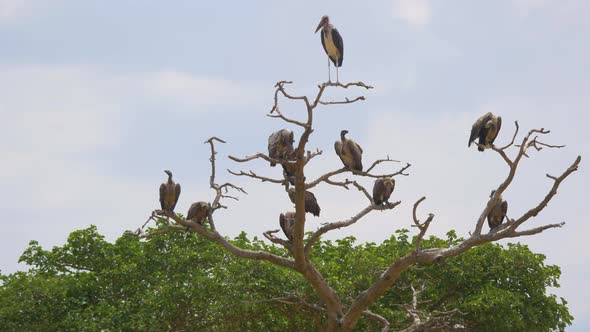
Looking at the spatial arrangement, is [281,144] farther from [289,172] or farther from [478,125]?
[478,125]

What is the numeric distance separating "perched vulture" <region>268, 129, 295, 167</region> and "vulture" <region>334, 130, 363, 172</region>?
899mm

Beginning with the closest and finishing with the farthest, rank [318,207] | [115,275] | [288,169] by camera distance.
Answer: [288,169]
[318,207]
[115,275]

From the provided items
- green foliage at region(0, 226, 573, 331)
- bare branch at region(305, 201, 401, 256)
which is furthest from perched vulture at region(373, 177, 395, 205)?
green foliage at region(0, 226, 573, 331)

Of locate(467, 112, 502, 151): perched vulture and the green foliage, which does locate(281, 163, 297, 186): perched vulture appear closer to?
locate(467, 112, 502, 151): perched vulture

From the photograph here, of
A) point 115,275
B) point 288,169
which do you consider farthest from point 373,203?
point 115,275

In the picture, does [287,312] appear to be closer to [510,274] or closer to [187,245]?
[187,245]

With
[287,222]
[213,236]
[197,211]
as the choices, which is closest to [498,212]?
[287,222]

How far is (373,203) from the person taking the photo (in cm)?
1283

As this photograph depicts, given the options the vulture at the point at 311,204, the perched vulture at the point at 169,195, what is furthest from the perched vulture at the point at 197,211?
the vulture at the point at 311,204

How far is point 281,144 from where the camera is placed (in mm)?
13203

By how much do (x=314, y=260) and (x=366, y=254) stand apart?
1151mm

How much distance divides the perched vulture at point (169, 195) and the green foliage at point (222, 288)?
17.1ft

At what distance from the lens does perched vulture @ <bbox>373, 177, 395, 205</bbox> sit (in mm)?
13234

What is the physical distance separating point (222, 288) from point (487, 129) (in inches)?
293
